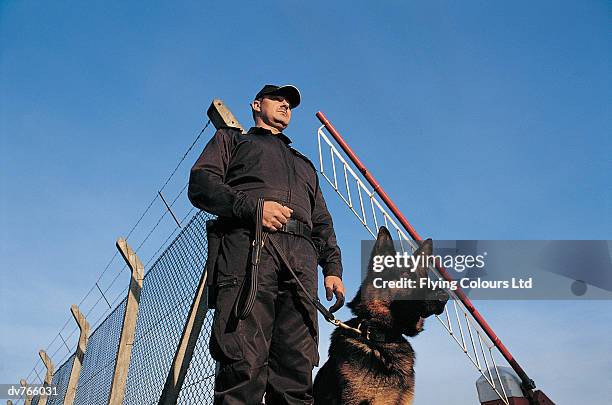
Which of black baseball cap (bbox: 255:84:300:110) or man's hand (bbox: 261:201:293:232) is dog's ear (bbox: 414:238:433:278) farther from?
man's hand (bbox: 261:201:293:232)

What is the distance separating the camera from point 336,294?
239cm

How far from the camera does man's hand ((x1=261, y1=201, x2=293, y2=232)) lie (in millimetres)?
1993

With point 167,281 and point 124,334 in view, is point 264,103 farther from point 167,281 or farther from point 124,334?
point 124,334

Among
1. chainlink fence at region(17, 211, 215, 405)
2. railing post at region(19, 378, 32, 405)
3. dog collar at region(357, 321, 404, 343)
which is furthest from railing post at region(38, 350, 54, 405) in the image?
dog collar at region(357, 321, 404, 343)

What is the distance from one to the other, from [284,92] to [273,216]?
826mm

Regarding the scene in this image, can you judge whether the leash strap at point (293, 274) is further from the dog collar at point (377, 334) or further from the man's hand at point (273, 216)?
the dog collar at point (377, 334)

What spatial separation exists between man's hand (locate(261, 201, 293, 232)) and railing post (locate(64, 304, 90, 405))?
559 centimetres

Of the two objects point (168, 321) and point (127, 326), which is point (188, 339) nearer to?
point (168, 321)

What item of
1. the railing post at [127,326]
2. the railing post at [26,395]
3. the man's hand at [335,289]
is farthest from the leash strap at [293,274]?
the railing post at [26,395]

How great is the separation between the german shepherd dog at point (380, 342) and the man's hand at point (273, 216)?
4.98ft

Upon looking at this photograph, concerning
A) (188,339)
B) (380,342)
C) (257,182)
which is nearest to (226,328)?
(257,182)

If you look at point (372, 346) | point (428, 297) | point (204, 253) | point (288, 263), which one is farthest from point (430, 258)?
point (288, 263)

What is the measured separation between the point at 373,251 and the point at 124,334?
219cm

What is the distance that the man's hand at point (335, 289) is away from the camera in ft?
7.80
